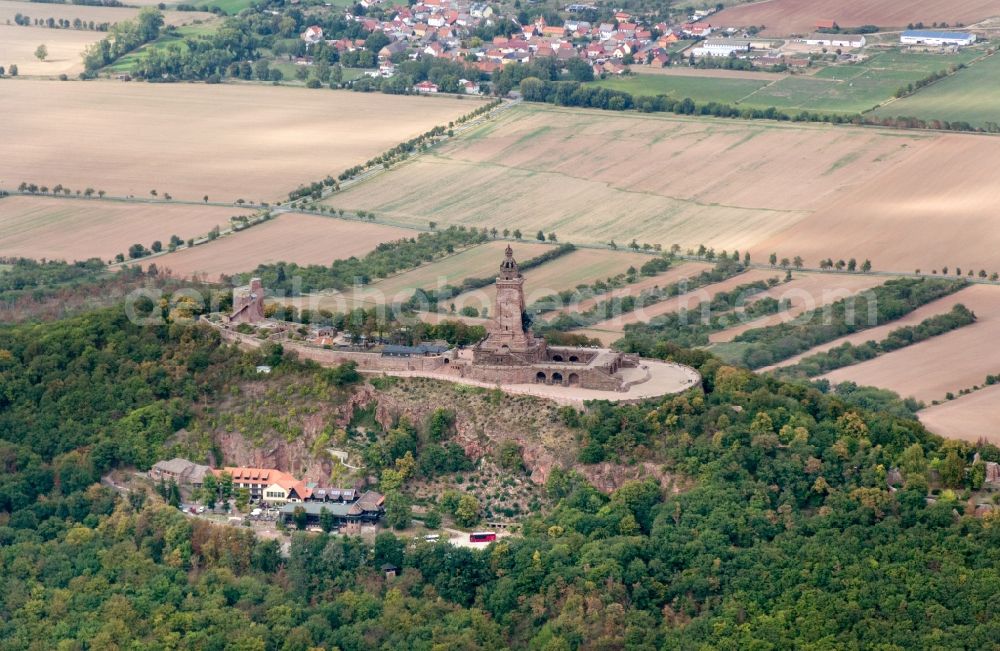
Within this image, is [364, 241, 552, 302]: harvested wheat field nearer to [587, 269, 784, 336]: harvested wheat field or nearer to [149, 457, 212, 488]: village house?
[587, 269, 784, 336]: harvested wheat field

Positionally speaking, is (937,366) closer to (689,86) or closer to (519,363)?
(519,363)

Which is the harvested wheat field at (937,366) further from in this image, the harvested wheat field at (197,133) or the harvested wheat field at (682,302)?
the harvested wheat field at (197,133)

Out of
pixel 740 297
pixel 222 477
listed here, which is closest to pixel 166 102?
pixel 740 297

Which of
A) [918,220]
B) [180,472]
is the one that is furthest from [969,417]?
[918,220]

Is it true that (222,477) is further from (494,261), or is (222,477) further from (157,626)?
(494,261)

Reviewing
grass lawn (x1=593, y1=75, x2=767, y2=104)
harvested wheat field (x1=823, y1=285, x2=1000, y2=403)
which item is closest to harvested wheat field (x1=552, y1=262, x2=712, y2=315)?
harvested wheat field (x1=823, y1=285, x2=1000, y2=403)

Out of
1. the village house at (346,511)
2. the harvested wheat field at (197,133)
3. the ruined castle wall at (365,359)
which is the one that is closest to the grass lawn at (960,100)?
the harvested wheat field at (197,133)
